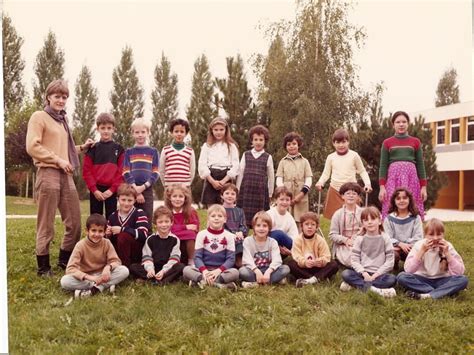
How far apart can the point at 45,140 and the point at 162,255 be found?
1.57m

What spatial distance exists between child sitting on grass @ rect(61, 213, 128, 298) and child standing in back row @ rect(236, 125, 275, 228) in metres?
1.83

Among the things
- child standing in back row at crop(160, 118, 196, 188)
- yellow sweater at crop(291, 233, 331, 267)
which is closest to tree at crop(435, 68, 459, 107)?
child standing in back row at crop(160, 118, 196, 188)

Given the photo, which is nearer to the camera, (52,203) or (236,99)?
(52,203)

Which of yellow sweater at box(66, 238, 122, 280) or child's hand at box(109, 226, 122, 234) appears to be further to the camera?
child's hand at box(109, 226, 122, 234)

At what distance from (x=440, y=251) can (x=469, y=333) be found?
3.64 feet

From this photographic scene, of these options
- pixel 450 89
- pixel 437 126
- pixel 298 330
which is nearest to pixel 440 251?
pixel 298 330

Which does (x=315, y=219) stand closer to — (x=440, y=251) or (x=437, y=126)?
(x=440, y=251)

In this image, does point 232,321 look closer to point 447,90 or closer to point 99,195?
point 99,195

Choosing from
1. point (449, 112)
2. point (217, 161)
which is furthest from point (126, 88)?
point (217, 161)

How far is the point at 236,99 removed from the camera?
1823 cm

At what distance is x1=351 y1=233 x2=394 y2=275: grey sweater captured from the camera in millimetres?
4996

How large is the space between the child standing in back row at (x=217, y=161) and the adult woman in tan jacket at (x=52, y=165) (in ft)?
4.91

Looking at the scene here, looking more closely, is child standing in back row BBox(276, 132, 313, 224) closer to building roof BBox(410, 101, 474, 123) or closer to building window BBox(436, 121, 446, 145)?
building roof BBox(410, 101, 474, 123)

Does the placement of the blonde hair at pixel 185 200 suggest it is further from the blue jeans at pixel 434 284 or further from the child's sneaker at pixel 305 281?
the blue jeans at pixel 434 284
